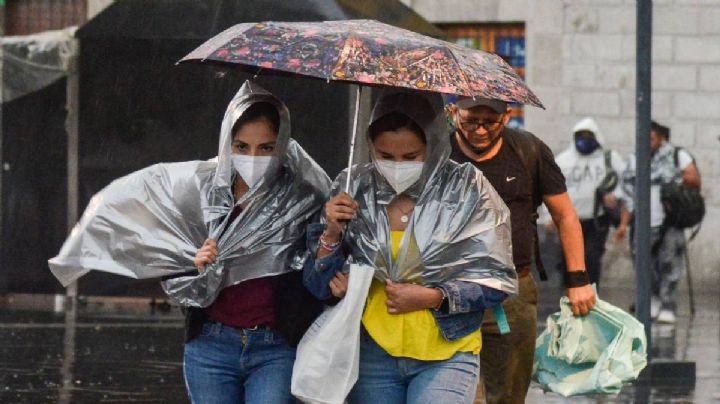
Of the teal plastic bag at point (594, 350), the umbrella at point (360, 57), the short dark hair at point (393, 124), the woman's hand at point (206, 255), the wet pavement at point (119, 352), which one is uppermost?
the umbrella at point (360, 57)

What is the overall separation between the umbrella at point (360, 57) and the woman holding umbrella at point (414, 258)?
8.7 inches

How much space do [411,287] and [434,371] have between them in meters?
0.26

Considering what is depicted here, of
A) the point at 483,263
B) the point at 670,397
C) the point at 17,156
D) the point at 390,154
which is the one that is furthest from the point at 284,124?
the point at 17,156

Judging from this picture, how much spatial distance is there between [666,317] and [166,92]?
437cm

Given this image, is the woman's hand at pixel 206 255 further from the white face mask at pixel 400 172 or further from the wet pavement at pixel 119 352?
the wet pavement at pixel 119 352

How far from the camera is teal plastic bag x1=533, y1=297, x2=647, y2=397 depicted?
22.9 feet

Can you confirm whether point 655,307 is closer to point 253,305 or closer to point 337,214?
point 253,305

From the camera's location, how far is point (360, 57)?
5531 mm

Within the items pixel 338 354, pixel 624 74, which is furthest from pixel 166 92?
pixel 338 354

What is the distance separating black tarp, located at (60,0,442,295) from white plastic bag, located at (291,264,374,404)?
26.7ft

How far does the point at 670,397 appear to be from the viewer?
420 inches

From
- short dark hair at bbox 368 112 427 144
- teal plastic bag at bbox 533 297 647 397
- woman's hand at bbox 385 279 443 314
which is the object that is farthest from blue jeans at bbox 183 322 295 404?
teal plastic bag at bbox 533 297 647 397

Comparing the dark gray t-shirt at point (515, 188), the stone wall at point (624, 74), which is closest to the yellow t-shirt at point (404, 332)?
the dark gray t-shirt at point (515, 188)

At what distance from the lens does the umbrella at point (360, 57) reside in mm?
5504
